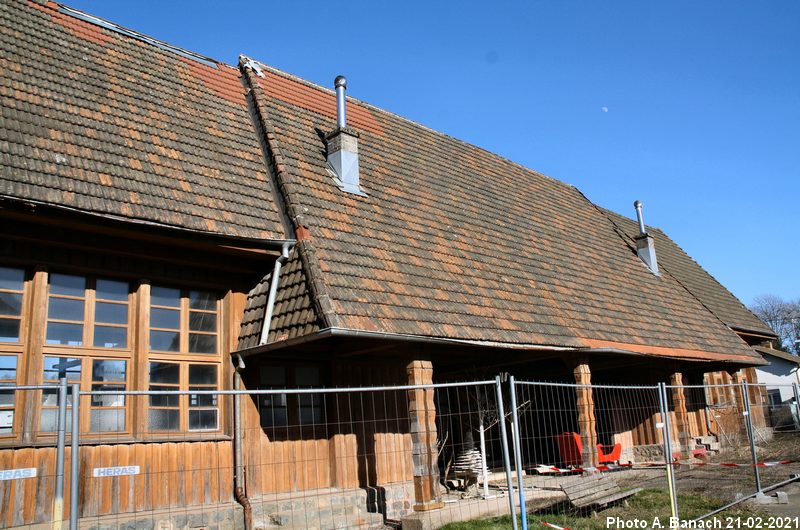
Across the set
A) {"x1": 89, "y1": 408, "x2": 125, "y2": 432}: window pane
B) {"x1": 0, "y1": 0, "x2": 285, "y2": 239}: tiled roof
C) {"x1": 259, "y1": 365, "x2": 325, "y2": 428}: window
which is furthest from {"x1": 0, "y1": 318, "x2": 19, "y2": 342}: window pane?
{"x1": 259, "y1": 365, "x2": 325, "y2": 428}: window

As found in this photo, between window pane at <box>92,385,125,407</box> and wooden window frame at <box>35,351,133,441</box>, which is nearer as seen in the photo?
wooden window frame at <box>35,351,133,441</box>

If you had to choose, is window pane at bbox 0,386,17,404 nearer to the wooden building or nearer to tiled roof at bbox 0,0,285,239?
the wooden building

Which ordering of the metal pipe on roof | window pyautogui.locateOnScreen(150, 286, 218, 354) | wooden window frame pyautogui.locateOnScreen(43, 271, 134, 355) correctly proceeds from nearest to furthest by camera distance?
wooden window frame pyautogui.locateOnScreen(43, 271, 134, 355) → window pyautogui.locateOnScreen(150, 286, 218, 354) → the metal pipe on roof

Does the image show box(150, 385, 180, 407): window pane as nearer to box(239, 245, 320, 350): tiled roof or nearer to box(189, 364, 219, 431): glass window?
box(189, 364, 219, 431): glass window

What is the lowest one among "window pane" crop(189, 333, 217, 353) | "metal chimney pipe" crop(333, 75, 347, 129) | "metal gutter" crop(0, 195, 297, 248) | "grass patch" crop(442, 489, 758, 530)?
"grass patch" crop(442, 489, 758, 530)

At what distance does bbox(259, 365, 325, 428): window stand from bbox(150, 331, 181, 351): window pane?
4.47ft

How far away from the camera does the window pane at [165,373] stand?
9.20m

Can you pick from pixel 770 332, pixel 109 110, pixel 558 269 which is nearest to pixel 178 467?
pixel 109 110

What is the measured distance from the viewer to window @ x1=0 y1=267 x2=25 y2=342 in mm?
8203

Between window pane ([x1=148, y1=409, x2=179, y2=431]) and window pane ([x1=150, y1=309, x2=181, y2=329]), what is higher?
window pane ([x1=150, y1=309, x2=181, y2=329])

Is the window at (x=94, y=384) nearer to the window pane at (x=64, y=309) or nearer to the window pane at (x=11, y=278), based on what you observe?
the window pane at (x=64, y=309)

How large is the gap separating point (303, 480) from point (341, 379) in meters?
1.67

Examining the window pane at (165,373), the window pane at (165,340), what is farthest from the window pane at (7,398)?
the window pane at (165,340)

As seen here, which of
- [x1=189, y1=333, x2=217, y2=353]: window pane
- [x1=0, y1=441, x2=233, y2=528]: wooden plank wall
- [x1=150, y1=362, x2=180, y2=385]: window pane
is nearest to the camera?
[x1=0, y1=441, x2=233, y2=528]: wooden plank wall
